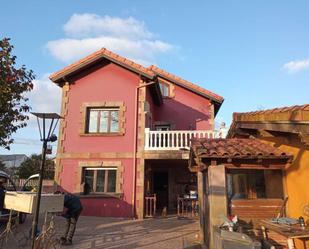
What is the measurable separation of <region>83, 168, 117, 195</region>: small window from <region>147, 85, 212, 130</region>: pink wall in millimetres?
5222

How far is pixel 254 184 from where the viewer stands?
6.97m

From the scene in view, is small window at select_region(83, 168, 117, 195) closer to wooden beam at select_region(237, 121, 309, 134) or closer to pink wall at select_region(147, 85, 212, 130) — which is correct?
pink wall at select_region(147, 85, 212, 130)

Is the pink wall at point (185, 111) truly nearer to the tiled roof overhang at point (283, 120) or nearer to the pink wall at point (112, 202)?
the pink wall at point (112, 202)

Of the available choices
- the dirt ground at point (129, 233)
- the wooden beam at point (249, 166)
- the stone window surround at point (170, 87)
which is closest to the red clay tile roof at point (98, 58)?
the stone window surround at point (170, 87)

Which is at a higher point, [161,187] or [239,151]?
[239,151]

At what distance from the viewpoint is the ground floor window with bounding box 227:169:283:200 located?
6395 mm

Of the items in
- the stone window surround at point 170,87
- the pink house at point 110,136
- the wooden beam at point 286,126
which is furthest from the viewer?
the stone window surround at point 170,87

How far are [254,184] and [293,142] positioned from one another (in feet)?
5.16

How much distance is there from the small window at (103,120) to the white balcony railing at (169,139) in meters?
1.65

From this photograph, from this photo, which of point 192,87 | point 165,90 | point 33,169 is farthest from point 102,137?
point 33,169

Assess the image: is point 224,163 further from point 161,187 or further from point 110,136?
point 161,187

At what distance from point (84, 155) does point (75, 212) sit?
6.10 metres

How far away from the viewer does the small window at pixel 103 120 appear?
13.7m

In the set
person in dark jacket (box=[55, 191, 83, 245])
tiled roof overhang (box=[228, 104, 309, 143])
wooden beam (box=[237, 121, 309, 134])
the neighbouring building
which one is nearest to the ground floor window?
the neighbouring building
